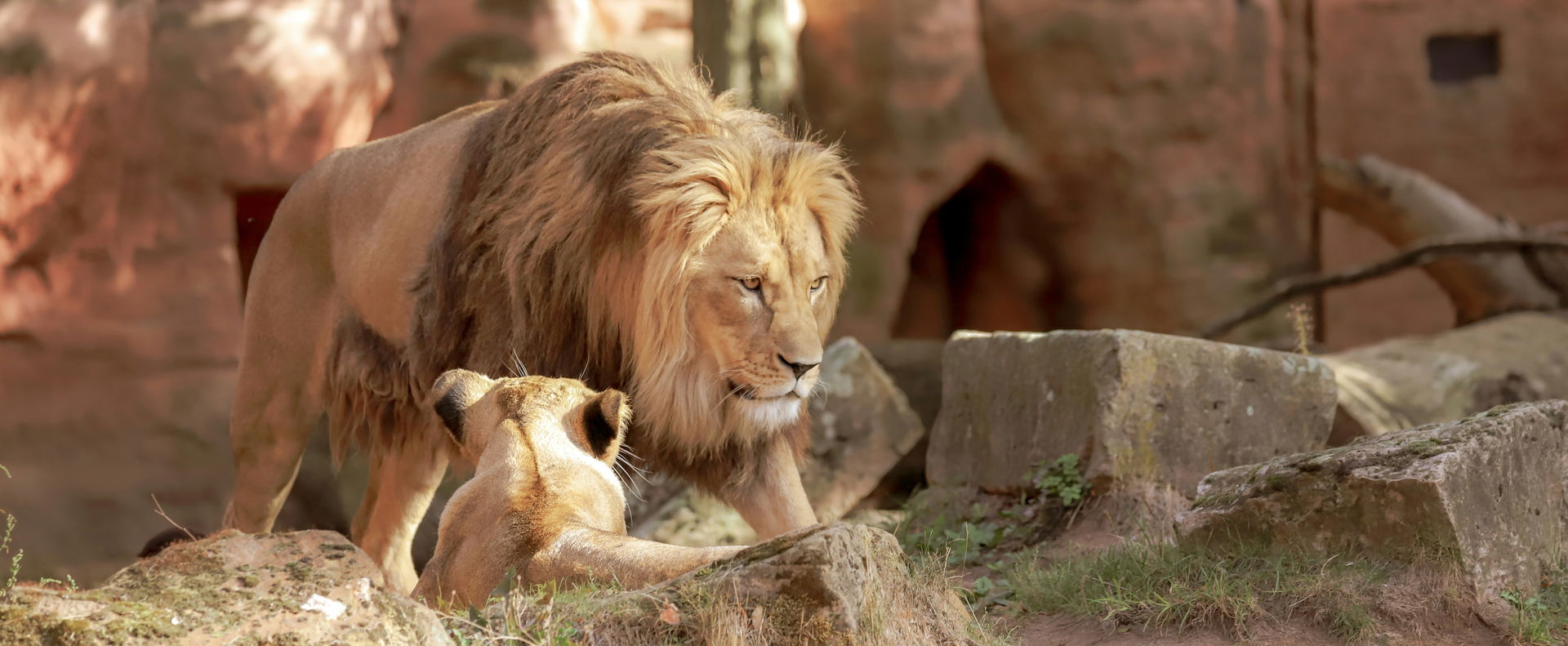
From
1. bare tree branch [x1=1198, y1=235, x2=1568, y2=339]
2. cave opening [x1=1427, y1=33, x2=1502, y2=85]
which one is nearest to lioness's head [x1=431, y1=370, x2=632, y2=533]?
bare tree branch [x1=1198, y1=235, x2=1568, y2=339]

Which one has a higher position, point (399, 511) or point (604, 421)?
point (604, 421)

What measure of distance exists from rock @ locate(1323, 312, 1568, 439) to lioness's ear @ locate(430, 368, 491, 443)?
3.80 m

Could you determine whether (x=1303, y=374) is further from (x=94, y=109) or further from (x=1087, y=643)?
(x=94, y=109)

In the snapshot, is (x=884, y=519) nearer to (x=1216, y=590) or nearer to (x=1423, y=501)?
(x=1216, y=590)

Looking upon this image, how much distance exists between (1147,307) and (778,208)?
827 cm

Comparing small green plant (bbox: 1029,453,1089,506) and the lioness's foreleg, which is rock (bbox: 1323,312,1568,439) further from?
the lioness's foreleg

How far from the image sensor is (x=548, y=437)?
10.2 feet

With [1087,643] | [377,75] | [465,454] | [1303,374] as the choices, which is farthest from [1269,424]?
[377,75]

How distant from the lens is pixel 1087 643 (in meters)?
3.36

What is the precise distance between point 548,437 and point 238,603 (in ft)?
3.24

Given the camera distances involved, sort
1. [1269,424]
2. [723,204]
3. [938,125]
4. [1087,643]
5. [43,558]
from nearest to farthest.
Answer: [1087,643] → [723,204] → [1269,424] → [43,558] → [938,125]

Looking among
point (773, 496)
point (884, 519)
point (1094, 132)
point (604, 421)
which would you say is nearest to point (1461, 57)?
point (1094, 132)

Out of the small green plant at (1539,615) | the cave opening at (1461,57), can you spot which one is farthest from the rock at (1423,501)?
the cave opening at (1461,57)

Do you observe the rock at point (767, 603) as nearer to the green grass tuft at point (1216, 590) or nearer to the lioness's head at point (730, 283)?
the green grass tuft at point (1216, 590)
